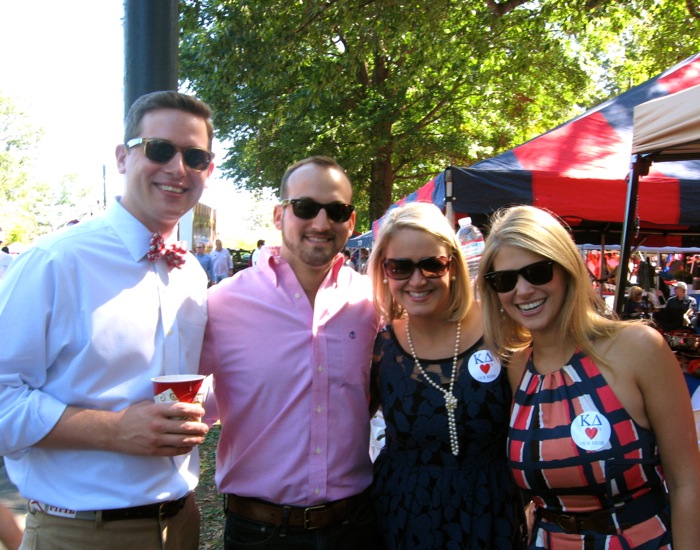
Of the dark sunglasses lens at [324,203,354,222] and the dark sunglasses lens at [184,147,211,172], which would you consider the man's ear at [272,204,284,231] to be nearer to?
the dark sunglasses lens at [324,203,354,222]

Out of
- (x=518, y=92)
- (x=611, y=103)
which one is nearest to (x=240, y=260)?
(x=518, y=92)

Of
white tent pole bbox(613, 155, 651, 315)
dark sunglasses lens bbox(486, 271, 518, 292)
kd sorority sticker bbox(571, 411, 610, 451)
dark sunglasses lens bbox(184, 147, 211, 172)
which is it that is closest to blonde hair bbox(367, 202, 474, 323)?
Answer: dark sunglasses lens bbox(486, 271, 518, 292)

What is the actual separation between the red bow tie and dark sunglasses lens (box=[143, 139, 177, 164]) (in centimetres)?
26

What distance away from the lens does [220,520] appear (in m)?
4.56

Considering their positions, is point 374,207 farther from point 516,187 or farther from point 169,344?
point 169,344

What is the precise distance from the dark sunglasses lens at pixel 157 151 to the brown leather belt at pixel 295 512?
1313 millimetres

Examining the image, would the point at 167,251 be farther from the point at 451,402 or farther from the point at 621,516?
the point at 621,516

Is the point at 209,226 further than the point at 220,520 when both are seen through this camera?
Yes

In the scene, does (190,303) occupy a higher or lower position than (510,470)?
higher

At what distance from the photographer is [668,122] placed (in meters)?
→ 3.03

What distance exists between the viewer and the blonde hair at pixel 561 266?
83.7 inches

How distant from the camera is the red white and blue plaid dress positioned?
1.91 meters

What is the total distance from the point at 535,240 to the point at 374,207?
57.3 ft

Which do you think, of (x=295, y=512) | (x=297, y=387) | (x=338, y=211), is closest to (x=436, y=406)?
(x=297, y=387)
